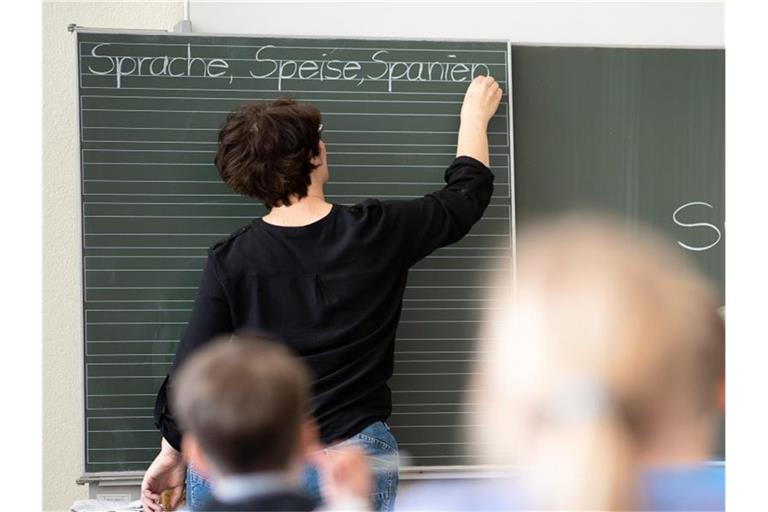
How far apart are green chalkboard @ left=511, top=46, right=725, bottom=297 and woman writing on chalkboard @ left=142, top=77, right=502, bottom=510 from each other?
1.87 ft

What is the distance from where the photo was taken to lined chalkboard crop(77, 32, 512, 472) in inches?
104

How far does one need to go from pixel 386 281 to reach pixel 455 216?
24cm

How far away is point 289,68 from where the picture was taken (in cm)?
268

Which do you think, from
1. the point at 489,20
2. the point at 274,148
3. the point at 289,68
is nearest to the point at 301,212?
the point at 274,148

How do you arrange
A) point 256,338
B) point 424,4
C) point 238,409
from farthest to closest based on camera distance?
point 424,4
point 256,338
point 238,409

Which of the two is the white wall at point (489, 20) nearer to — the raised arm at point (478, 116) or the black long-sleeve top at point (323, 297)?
the raised arm at point (478, 116)

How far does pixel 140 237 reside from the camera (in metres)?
2.64

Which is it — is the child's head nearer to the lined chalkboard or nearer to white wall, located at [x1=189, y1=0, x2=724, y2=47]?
the lined chalkboard

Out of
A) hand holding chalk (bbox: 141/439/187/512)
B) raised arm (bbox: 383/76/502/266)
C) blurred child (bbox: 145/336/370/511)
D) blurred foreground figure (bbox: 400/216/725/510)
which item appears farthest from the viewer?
blurred foreground figure (bbox: 400/216/725/510)

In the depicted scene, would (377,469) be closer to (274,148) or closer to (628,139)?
(274,148)

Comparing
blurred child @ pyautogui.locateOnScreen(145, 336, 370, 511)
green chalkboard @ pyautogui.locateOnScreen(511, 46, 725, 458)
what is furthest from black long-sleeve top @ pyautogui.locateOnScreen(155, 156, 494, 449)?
blurred child @ pyautogui.locateOnScreen(145, 336, 370, 511)

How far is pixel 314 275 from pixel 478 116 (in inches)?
26.5
